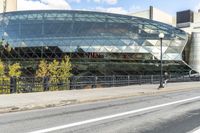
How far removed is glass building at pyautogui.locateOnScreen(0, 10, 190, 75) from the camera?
5988 cm

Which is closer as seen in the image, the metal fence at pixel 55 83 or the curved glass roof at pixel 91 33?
the metal fence at pixel 55 83

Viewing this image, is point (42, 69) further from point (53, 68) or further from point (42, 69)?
point (53, 68)

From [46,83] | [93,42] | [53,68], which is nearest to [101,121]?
[46,83]

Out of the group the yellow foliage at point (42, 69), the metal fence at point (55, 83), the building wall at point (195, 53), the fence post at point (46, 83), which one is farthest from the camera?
the building wall at point (195, 53)

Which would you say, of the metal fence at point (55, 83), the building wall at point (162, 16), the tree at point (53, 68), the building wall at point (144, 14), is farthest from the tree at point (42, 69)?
the building wall at point (162, 16)

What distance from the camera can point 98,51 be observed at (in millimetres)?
59875

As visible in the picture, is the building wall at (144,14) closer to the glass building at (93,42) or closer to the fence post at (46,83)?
the glass building at (93,42)

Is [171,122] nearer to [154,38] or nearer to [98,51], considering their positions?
[98,51]

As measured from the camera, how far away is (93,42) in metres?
60.7

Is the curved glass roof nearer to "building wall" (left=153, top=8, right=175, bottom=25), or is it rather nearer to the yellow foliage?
the yellow foliage

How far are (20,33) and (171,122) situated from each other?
56.1 metres

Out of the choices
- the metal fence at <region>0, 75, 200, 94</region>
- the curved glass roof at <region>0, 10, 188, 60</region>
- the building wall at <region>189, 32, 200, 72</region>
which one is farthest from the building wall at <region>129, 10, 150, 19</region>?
the metal fence at <region>0, 75, 200, 94</region>

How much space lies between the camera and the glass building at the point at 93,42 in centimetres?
5988

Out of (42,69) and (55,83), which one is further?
(42,69)
